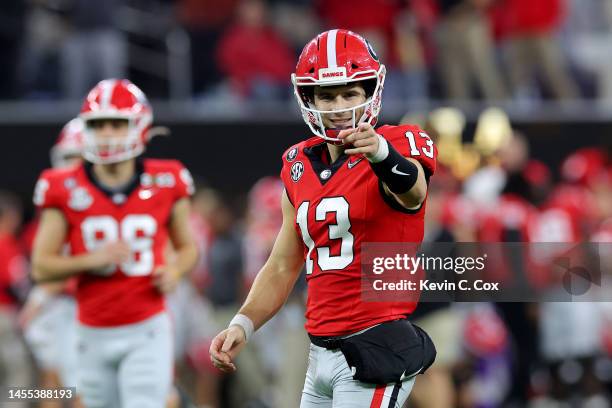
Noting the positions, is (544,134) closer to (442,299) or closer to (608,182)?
(608,182)

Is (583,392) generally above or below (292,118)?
below

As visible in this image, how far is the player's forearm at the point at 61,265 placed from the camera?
6.32 m

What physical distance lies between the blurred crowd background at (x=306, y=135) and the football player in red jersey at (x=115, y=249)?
2.48m

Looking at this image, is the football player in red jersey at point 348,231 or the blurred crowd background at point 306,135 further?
the blurred crowd background at point 306,135

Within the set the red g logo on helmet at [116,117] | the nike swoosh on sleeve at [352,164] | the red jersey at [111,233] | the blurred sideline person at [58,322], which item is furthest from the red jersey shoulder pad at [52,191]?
the nike swoosh on sleeve at [352,164]

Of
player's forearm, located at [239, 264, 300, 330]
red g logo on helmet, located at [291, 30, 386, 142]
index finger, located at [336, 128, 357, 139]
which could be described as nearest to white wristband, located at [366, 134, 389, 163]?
index finger, located at [336, 128, 357, 139]

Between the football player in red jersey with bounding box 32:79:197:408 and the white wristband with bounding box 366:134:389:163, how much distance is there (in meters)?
2.48

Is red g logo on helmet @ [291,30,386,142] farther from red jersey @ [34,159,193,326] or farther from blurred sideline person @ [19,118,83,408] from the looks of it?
blurred sideline person @ [19,118,83,408]

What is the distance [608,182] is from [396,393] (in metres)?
6.78

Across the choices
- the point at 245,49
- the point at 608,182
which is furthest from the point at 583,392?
the point at 245,49

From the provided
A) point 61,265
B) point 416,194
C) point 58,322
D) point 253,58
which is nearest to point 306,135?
point 253,58

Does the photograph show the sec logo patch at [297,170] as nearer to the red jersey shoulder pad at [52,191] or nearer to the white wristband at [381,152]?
the white wristband at [381,152]

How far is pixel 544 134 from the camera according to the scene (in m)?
11.7

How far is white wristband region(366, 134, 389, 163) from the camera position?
4.10 metres
